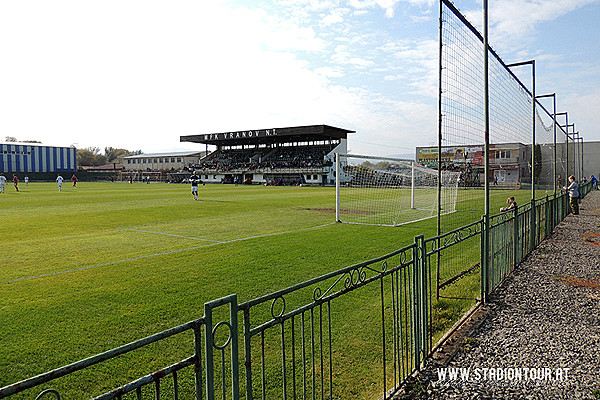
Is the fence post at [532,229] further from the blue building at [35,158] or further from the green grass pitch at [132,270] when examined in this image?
the blue building at [35,158]

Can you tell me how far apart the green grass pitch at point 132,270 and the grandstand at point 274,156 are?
4867 cm

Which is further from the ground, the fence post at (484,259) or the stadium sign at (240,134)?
the stadium sign at (240,134)

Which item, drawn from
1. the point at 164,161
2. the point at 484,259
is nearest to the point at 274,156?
the point at 164,161

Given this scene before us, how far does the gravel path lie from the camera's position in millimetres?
3799

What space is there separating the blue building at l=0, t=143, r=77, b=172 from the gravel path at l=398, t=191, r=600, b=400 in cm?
8436

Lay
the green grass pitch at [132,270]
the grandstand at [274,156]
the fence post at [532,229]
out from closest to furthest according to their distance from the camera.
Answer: the green grass pitch at [132,270]
the fence post at [532,229]
the grandstand at [274,156]

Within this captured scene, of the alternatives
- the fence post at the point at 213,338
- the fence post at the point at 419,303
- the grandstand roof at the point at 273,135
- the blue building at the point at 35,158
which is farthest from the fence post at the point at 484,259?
the blue building at the point at 35,158

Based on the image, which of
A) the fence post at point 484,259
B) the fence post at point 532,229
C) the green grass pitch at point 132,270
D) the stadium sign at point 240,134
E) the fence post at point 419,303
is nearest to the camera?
the fence post at point 419,303

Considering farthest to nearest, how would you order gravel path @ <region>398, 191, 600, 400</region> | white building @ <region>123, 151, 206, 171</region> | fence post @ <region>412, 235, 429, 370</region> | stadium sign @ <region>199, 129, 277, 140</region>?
white building @ <region>123, 151, 206, 171</region>, stadium sign @ <region>199, 129, 277, 140</region>, fence post @ <region>412, 235, 429, 370</region>, gravel path @ <region>398, 191, 600, 400</region>

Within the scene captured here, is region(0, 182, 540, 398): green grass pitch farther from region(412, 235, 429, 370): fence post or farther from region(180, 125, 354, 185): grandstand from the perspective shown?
region(180, 125, 354, 185): grandstand

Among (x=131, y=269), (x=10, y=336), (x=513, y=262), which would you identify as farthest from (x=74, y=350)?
(x=513, y=262)

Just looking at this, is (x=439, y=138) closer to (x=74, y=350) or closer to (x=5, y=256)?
(x=74, y=350)

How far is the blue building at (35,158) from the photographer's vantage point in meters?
73.2

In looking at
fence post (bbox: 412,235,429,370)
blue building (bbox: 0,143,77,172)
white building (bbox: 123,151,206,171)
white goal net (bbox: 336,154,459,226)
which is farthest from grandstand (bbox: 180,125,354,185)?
fence post (bbox: 412,235,429,370)
